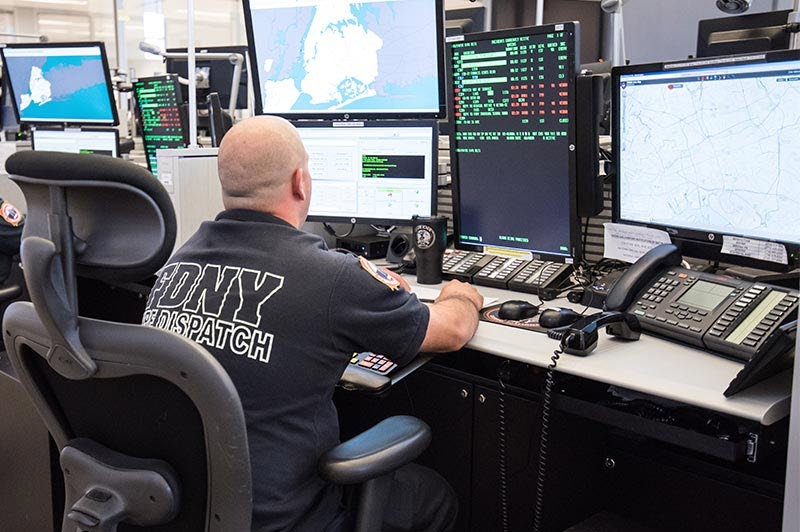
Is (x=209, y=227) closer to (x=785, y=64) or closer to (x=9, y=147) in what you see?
(x=785, y=64)

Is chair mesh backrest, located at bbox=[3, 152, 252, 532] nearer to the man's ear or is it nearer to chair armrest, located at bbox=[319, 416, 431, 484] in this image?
chair armrest, located at bbox=[319, 416, 431, 484]

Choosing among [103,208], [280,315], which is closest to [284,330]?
[280,315]

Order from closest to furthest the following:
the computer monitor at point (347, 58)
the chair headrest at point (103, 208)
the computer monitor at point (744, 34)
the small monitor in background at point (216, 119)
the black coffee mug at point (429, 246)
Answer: the chair headrest at point (103, 208) < the black coffee mug at point (429, 246) < the computer monitor at point (347, 58) < the computer monitor at point (744, 34) < the small monitor in background at point (216, 119)

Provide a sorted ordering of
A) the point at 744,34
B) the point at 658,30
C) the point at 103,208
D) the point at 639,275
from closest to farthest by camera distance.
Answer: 1. the point at 103,208
2. the point at 639,275
3. the point at 744,34
4. the point at 658,30

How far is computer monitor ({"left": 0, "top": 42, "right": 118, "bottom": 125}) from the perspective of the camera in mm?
3115

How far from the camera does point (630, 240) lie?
5.66ft

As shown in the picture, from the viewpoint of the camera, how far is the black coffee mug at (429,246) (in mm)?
1911

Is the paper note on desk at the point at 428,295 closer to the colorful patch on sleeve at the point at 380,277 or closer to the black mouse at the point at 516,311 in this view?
the black mouse at the point at 516,311

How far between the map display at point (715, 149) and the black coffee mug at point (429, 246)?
44 centimetres

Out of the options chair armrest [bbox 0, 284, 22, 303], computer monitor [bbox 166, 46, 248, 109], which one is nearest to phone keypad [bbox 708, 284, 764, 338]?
chair armrest [bbox 0, 284, 22, 303]

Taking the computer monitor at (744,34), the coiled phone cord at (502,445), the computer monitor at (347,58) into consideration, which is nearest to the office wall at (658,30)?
the computer monitor at (744,34)

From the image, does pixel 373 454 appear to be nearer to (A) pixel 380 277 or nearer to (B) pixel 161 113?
(A) pixel 380 277

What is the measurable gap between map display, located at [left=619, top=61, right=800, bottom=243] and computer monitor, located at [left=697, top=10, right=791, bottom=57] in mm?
855

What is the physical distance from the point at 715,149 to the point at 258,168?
0.85 m
